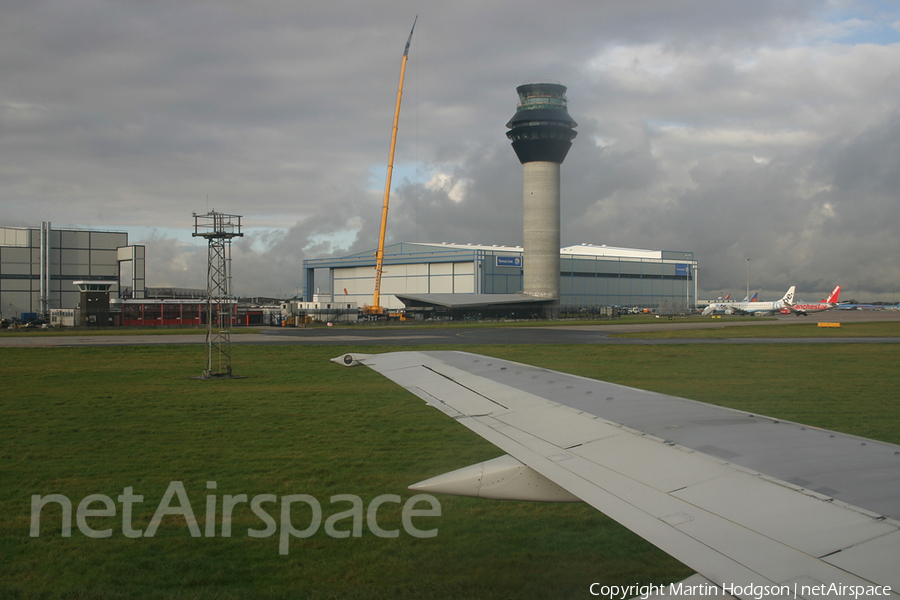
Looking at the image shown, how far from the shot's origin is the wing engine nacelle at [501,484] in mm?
4484

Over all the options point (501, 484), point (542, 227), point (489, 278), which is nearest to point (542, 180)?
point (542, 227)

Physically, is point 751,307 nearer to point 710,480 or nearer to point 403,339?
point 403,339

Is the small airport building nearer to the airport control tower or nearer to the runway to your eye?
the airport control tower

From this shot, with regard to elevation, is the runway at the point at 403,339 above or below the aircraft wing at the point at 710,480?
below

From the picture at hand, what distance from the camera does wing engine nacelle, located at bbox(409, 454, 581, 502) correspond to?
14.7ft

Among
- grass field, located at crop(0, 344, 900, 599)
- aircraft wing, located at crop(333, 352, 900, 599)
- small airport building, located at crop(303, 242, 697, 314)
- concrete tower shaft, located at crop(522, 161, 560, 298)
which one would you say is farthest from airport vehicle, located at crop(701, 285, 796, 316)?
aircraft wing, located at crop(333, 352, 900, 599)

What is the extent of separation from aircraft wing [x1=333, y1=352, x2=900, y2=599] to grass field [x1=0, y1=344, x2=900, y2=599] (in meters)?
1.69

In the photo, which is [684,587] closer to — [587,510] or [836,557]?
[836,557]

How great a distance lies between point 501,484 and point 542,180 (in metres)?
104

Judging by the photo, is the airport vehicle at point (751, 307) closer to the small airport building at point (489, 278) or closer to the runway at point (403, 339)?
the small airport building at point (489, 278)

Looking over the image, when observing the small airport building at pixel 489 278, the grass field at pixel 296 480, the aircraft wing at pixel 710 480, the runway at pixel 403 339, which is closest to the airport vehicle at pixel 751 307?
the small airport building at pixel 489 278

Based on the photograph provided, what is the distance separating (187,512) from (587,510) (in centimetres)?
538

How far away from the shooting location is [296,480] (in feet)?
30.7

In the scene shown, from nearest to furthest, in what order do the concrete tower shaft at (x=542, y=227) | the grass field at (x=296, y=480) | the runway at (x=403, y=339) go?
the grass field at (x=296, y=480) < the runway at (x=403, y=339) < the concrete tower shaft at (x=542, y=227)
